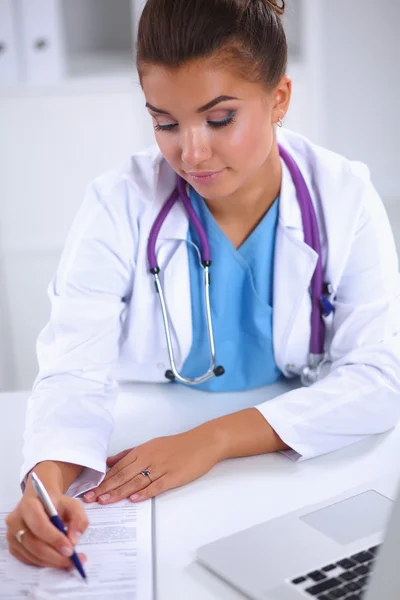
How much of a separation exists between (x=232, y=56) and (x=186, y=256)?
1.07 feet

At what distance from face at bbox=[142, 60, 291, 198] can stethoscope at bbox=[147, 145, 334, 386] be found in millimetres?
123

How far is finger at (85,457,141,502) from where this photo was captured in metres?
0.97

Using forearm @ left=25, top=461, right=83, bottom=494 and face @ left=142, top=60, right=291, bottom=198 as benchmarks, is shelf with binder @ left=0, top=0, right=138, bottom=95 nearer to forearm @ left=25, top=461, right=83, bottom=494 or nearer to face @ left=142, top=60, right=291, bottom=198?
face @ left=142, top=60, right=291, bottom=198

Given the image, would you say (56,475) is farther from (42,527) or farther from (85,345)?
(85,345)

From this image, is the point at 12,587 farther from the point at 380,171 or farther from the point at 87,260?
the point at 380,171

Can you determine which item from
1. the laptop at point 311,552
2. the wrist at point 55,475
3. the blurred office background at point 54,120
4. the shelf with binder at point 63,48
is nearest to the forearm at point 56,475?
the wrist at point 55,475

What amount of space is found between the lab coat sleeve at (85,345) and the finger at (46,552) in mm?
156

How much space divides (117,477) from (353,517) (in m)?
0.29

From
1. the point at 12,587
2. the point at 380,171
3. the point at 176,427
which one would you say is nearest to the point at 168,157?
the point at 176,427

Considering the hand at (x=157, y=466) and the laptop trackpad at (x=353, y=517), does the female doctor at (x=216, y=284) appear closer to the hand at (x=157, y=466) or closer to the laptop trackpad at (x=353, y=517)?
the hand at (x=157, y=466)

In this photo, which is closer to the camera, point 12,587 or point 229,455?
point 12,587

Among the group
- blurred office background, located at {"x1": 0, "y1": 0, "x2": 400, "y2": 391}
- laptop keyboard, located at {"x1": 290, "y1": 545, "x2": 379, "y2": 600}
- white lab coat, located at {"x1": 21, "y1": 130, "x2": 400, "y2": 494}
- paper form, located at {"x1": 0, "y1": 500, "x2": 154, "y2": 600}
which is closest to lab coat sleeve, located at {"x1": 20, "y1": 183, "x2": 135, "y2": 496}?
white lab coat, located at {"x1": 21, "y1": 130, "x2": 400, "y2": 494}

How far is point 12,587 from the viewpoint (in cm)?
80

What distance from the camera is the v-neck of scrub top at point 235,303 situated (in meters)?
1.26
